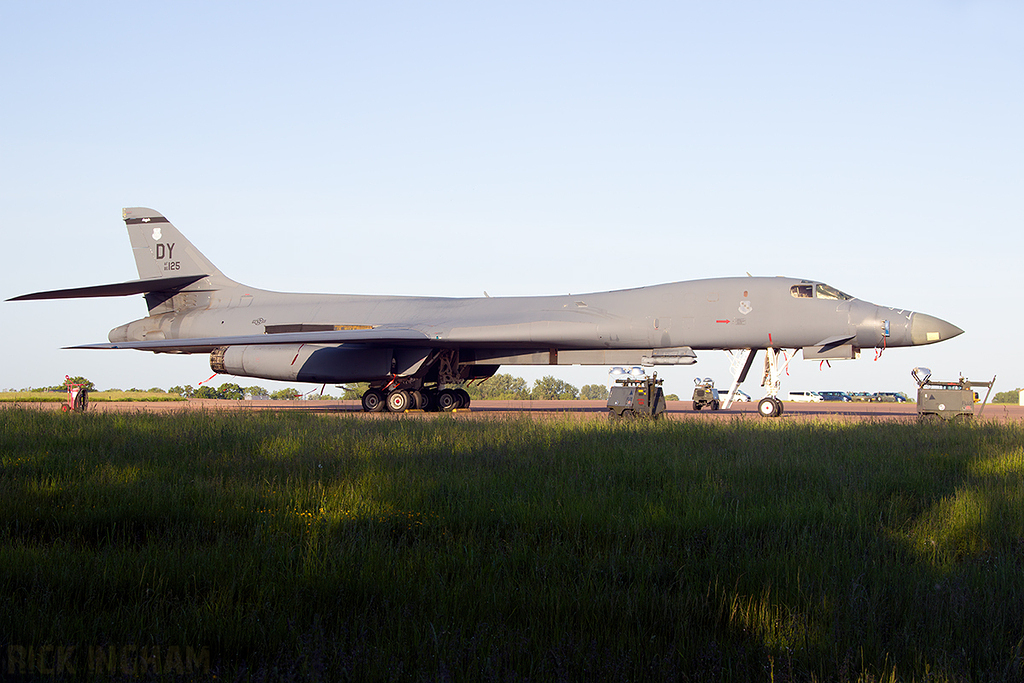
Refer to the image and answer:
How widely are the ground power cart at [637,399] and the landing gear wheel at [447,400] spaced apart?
660 cm

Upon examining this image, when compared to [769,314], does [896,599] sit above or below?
below

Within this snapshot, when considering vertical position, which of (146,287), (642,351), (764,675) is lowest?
(764,675)

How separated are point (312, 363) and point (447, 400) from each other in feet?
11.5

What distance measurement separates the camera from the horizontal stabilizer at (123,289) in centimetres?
2072

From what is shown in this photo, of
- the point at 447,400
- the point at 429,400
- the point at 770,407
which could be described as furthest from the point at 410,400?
the point at 770,407

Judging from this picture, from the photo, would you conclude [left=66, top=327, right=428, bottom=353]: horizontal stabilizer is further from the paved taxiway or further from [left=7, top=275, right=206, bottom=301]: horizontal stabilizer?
[left=7, top=275, right=206, bottom=301]: horizontal stabilizer

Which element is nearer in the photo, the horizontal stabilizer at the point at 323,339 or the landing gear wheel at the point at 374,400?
the horizontal stabilizer at the point at 323,339

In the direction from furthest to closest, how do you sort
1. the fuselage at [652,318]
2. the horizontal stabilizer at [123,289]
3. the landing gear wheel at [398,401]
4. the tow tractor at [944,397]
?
the horizontal stabilizer at [123,289]
the landing gear wheel at [398,401]
the fuselage at [652,318]
the tow tractor at [944,397]

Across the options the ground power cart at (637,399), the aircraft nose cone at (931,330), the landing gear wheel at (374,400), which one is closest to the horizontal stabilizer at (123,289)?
the landing gear wheel at (374,400)

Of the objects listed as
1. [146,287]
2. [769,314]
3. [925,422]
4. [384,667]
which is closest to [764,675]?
[384,667]

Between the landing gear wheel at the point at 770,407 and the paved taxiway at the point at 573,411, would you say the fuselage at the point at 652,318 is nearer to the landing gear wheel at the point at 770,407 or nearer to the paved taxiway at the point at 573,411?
the landing gear wheel at the point at 770,407

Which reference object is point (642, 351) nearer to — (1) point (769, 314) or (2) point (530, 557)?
(1) point (769, 314)

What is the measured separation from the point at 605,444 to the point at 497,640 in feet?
18.3

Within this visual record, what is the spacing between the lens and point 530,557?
3.80 m
